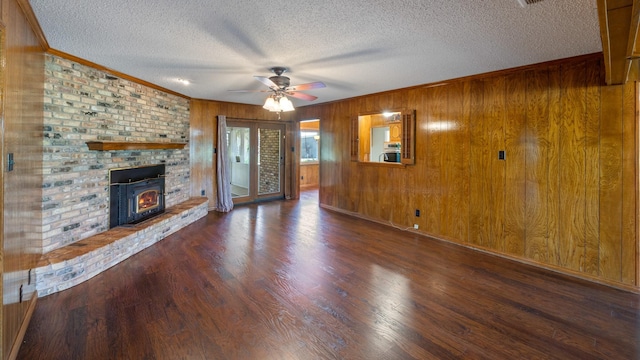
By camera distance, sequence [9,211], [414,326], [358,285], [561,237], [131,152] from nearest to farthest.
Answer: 1. [9,211]
2. [414,326]
3. [358,285]
4. [561,237]
5. [131,152]

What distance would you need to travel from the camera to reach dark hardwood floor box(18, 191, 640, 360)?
1.99 m

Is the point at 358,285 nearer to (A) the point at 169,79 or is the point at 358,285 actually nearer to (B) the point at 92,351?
(B) the point at 92,351

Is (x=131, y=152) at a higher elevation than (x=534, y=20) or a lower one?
lower

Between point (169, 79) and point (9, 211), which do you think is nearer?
point (9, 211)

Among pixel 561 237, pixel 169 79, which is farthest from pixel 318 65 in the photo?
pixel 561 237

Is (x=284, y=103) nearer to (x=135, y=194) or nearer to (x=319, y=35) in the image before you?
(x=319, y=35)

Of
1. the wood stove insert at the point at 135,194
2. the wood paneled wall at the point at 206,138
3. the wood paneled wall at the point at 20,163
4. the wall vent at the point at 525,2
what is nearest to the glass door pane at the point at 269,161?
the wood paneled wall at the point at 206,138

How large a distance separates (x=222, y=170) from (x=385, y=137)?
402cm

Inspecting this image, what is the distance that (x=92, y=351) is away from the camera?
1.93 meters

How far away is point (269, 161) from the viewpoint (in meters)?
7.45

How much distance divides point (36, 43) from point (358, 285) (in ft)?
12.1

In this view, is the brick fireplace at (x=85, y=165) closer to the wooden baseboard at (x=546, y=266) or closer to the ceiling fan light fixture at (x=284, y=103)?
the ceiling fan light fixture at (x=284, y=103)

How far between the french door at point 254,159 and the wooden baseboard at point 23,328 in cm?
443

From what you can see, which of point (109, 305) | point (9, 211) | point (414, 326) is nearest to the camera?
point (9, 211)
